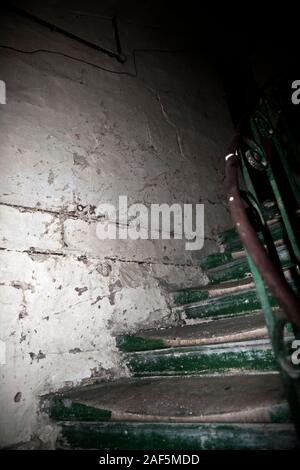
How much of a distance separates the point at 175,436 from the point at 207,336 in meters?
0.52

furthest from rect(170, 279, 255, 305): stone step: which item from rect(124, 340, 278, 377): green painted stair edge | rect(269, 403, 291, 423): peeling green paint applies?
rect(269, 403, 291, 423): peeling green paint

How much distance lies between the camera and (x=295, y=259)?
149 cm

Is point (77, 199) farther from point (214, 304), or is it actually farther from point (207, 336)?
point (207, 336)

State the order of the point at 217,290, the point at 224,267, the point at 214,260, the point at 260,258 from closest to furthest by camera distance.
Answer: the point at 260,258
the point at 217,290
the point at 224,267
the point at 214,260

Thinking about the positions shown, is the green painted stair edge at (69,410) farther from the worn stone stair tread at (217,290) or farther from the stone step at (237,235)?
the stone step at (237,235)

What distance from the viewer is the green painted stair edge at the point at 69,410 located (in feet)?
5.13

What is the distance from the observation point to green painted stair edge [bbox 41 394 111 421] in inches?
61.6

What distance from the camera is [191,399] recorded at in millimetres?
1375

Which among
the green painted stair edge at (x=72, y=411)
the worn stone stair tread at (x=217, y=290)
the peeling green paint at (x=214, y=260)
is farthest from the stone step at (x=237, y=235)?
the green painted stair edge at (x=72, y=411)

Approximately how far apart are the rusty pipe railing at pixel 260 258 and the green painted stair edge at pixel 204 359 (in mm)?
581

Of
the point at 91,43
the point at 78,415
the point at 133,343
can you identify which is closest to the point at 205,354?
the point at 133,343

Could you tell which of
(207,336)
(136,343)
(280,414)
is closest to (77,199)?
A: (136,343)

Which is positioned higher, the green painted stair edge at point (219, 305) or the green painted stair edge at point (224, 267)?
the green painted stair edge at point (224, 267)

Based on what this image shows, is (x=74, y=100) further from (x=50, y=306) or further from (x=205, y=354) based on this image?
(x=205, y=354)
